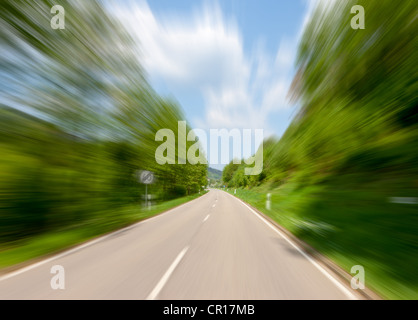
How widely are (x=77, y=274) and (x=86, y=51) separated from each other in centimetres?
784

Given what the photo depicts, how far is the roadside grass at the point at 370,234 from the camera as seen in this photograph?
2.98 m

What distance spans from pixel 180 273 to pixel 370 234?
4867 mm

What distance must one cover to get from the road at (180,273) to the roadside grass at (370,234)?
72 cm

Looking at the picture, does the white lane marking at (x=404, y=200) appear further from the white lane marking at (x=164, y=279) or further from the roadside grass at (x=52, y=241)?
the roadside grass at (x=52, y=241)

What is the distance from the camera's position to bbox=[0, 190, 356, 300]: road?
111 inches

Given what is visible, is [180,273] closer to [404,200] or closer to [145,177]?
[404,200]

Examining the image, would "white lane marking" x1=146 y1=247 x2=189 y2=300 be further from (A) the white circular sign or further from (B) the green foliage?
(A) the white circular sign

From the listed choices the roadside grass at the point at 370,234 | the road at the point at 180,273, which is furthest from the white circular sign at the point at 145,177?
the roadside grass at the point at 370,234

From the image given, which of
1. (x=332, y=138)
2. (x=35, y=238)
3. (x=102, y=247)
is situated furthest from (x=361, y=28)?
(x=35, y=238)

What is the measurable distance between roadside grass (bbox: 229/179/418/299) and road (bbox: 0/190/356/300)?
2.35ft

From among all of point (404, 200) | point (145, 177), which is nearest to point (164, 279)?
point (404, 200)

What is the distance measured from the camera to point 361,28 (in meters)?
4.58

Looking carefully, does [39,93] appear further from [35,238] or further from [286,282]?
[286,282]

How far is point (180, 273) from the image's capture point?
11.3ft
